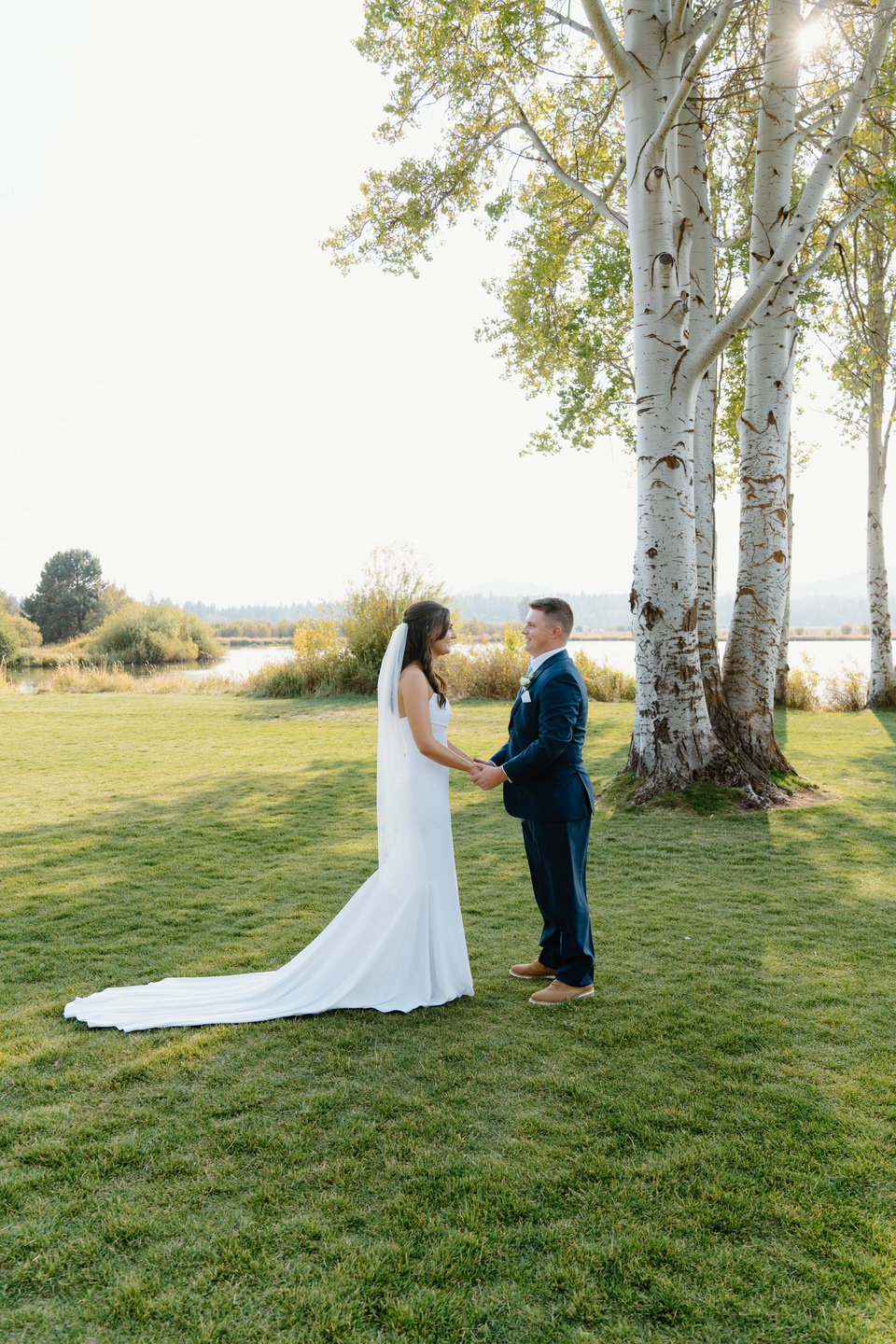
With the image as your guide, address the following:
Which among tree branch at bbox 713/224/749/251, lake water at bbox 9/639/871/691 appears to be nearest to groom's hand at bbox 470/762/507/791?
tree branch at bbox 713/224/749/251

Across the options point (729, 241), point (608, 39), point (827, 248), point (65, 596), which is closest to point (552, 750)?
point (608, 39)

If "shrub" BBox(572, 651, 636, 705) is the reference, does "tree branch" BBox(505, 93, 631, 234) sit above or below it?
above

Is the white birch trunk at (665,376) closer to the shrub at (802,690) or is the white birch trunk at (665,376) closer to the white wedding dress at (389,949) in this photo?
the white wedding dress at (389,949)

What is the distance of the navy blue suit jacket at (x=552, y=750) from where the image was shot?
402 centimetres

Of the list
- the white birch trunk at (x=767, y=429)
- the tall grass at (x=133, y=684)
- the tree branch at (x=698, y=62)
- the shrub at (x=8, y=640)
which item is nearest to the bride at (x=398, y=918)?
the tree branch at (x=698, y=62)

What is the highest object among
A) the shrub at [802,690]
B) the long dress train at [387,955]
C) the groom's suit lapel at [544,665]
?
the groom's suit lapel at [544,665]

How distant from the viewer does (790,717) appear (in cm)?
1625

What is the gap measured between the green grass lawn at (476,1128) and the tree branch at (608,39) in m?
7.69

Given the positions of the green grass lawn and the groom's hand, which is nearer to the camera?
the green grass lawn

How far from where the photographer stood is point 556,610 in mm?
4277

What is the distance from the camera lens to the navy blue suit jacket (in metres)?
4.02

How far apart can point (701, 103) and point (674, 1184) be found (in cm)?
1138

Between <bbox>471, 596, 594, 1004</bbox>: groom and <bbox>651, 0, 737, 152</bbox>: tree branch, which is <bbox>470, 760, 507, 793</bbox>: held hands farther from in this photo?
<bbox>651, 0, 737, 152</bbox>: tree branch

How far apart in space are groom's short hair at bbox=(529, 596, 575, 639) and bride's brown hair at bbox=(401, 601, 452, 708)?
0.49 meters
